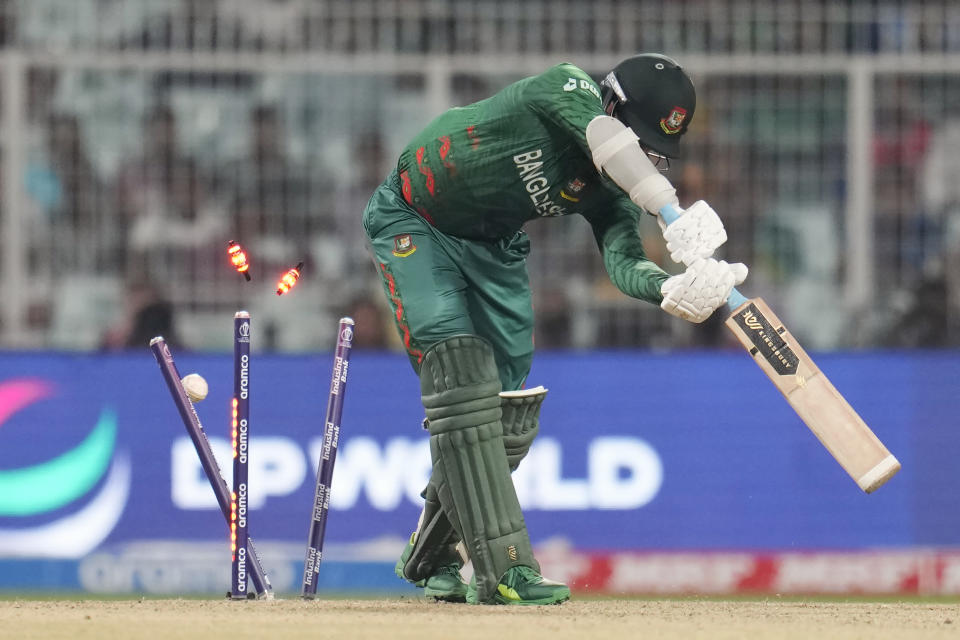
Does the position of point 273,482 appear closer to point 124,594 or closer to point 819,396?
point 124,594

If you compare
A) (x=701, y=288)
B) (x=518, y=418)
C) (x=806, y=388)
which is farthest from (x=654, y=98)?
(x=518, y=418)

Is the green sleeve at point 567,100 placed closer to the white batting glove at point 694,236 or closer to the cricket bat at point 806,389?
the white batting glove at point 694,236

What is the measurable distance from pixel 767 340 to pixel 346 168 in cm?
448

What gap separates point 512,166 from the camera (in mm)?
6324

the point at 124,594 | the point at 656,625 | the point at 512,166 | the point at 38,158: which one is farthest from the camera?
the point at 38,158

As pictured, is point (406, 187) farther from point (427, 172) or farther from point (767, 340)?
point (767, 340)

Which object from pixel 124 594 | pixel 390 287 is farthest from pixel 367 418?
pixel 390 287

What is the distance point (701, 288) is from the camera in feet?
18.9

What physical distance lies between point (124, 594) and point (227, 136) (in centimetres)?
261

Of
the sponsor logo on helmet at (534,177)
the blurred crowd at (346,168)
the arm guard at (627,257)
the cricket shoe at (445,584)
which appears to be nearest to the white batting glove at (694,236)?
the arm guard at (627,257)

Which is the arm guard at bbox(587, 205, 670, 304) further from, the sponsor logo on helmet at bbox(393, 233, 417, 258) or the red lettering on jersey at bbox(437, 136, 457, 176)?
the sponsor logo on helmet at bbox(393, 233, 417, 258)

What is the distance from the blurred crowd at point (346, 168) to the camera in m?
10.0

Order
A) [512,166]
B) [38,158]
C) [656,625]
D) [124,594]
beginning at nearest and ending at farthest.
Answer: [656,625] → [512,166] → [124,594] → [38,158]

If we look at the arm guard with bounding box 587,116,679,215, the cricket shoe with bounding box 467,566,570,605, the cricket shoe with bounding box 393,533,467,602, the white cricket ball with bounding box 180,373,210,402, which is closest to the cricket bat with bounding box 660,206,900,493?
the arm guard with bounding box 587,116,679,215
